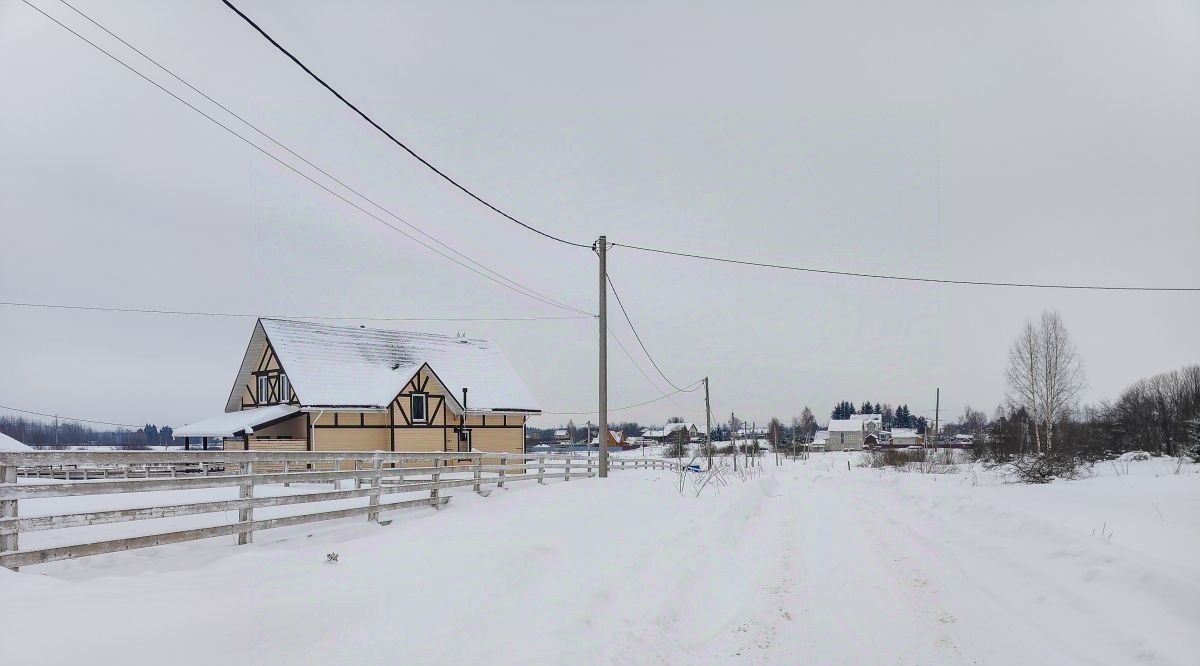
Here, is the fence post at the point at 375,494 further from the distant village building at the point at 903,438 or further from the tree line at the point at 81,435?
the distant village building at the point at 903,438

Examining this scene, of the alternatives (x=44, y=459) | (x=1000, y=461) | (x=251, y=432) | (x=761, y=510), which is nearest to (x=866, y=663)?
(x=44, y=459)

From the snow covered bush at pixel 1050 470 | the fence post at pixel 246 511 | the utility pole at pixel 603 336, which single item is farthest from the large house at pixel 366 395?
the snow covered bush at pixel 1050 470

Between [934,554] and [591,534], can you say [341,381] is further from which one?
[934,554]

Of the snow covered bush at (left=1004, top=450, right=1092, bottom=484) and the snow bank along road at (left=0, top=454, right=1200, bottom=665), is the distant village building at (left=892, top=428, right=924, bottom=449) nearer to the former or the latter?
the snow covered bush at (left=1004, top=450, right=1092, bottom=484)

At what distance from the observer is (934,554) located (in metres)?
10.7

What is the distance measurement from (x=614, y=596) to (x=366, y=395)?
28.4 metres

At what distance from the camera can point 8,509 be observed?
638 cm

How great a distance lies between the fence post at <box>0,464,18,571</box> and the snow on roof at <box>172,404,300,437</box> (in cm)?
2575

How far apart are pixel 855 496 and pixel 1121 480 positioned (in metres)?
7.46

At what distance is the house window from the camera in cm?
3508

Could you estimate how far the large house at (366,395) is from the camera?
105 ft

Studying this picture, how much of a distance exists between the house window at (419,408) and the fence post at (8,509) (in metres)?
28.8

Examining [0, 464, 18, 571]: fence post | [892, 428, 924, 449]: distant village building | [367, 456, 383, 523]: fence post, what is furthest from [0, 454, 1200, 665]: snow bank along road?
[892, 428, 924, 449]: distant village building

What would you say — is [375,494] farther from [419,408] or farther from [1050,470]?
[419,408]
